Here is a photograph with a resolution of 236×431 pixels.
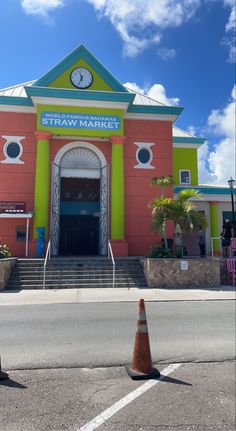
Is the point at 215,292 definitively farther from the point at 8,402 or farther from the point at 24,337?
the point at 8,402

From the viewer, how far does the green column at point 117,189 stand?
58.7ft

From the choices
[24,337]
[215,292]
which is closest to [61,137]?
[215,292]

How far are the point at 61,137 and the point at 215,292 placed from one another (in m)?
11.9

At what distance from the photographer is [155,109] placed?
19.5 m

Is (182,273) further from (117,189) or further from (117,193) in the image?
(117,189)

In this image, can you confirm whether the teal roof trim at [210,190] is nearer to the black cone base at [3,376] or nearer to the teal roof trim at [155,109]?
the teal roof trim at [155,109]

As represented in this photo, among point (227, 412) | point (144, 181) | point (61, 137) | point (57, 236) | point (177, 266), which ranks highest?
point (61, 137)

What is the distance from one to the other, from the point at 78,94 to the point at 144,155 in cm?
507

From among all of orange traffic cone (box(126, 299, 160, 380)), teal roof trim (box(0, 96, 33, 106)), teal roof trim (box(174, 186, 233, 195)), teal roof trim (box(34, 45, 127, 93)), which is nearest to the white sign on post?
teal roof trim (box(174, 186, 233, 195))

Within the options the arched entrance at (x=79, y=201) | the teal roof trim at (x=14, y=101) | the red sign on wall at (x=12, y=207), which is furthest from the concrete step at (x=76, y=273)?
the teal roof trim at (x=14, y=101)

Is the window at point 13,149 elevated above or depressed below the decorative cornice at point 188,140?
below

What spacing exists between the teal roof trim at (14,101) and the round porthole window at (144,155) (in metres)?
6.74

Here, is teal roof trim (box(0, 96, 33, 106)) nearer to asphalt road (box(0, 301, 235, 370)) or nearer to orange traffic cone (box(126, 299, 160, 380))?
asphalt road (box(0, 301, 235, 370))

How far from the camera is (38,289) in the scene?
13070mm
